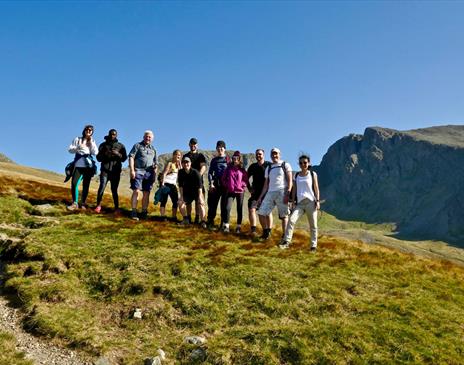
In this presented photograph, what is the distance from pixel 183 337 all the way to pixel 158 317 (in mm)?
1326

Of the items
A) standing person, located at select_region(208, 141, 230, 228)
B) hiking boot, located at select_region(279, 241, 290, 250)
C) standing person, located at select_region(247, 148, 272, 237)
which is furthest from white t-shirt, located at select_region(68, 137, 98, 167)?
hiking boot, located at select_region(279, 241, 290, 250)

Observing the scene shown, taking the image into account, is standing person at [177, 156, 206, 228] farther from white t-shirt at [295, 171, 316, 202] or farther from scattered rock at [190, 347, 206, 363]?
scattered rock at [190, 347, 206, 363]

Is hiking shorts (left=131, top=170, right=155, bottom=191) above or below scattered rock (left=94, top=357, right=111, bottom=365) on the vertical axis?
above

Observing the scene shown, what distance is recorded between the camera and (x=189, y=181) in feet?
70.0

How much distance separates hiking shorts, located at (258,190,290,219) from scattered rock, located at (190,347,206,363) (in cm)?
956

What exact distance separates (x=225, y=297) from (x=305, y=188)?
6990mm

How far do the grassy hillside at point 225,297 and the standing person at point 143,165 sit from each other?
8.06 feet

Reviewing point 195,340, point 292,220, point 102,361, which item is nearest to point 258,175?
point 292,220

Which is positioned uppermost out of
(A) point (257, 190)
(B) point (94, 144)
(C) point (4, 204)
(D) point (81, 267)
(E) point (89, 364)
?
(B) point (94, 144)

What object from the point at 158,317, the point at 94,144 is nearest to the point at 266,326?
the point at 158,317

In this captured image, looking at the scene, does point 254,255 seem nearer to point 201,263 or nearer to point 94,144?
point 201,263

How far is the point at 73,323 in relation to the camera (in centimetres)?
1133

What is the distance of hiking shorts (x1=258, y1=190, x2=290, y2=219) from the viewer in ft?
62.9

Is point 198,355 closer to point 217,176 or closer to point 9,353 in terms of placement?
point 9,353
